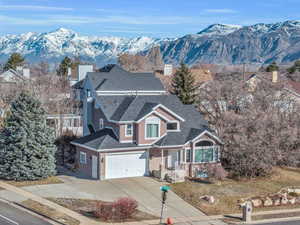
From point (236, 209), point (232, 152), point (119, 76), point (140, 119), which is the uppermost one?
point (119, 76)

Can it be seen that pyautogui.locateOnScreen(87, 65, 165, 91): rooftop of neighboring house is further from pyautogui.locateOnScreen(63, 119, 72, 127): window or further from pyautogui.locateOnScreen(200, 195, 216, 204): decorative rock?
pyautogui.locateOnScreen(200, 195, 216, 204): decorative rock

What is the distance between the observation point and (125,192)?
117 ft

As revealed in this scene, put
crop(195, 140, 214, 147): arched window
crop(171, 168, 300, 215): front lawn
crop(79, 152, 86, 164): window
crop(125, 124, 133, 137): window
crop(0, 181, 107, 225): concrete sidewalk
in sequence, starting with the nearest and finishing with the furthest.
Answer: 1. crop(0, 181, 107, 225): concrete sidewalk
2. crop(171, 168, 300, 215): front lawn
3. crop(125, 124, 133, 137): window
4. crop(79, 152, 86, 164): window
5. crop(195, 140, 214, 147): arched window

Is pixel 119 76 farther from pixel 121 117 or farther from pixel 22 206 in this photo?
pixel 22 206

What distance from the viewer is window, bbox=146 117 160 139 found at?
40.8 meters

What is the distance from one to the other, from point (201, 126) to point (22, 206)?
18830 millimetres

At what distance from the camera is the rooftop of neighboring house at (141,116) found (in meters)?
40.2

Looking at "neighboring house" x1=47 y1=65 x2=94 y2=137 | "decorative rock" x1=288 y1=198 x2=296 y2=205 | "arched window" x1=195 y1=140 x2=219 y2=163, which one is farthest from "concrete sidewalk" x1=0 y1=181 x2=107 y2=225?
"decorative rock" x1=288 y1=198 x2=296 y2=205

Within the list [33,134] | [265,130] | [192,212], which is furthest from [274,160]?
[33,134]

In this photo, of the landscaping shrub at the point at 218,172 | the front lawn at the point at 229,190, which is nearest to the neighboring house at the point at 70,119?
the landscaping shrub at the point at 218,172

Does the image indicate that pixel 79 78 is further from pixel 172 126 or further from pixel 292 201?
pixel 292 201

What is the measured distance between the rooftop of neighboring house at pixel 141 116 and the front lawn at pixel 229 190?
460cm

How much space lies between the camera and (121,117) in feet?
133

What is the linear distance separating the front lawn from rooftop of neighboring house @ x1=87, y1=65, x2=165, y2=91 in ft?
40.0
